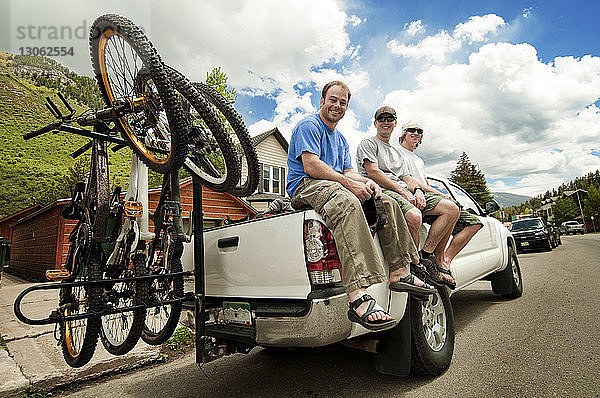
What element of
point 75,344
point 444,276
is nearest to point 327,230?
point 444,276

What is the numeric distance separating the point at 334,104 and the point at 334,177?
2.45ft

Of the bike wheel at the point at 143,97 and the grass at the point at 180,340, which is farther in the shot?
the grass at the point at 180,340

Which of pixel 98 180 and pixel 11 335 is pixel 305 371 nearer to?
pixel 98 180

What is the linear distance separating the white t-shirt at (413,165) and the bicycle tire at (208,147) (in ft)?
7.09

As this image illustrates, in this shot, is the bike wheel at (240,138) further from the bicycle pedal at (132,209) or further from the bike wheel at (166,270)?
the bicycle pedal at (132,209)

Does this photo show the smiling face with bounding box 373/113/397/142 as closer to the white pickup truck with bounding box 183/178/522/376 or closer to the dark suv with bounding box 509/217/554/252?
the white pickup truck with bounding box 183/178/522/376

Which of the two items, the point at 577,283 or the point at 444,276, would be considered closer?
the point at 444,276

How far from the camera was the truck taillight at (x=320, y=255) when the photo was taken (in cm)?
227

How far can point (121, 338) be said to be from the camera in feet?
10.6

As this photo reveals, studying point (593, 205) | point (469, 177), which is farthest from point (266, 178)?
point (593, 205)

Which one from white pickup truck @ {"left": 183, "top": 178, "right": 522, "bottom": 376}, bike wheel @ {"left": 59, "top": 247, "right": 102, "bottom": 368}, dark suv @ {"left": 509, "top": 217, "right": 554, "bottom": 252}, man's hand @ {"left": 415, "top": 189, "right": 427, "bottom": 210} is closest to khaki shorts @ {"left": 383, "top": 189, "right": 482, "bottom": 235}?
man's hand @ {"left": 415, "top": 189, "right": 427, "bottom": 210}

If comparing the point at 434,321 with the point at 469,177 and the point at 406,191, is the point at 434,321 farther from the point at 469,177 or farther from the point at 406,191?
the point at 469,177

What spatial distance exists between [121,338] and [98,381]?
0.85 metres

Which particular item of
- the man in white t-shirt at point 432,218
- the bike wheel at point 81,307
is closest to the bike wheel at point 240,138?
the bike wheel at point 81,307
